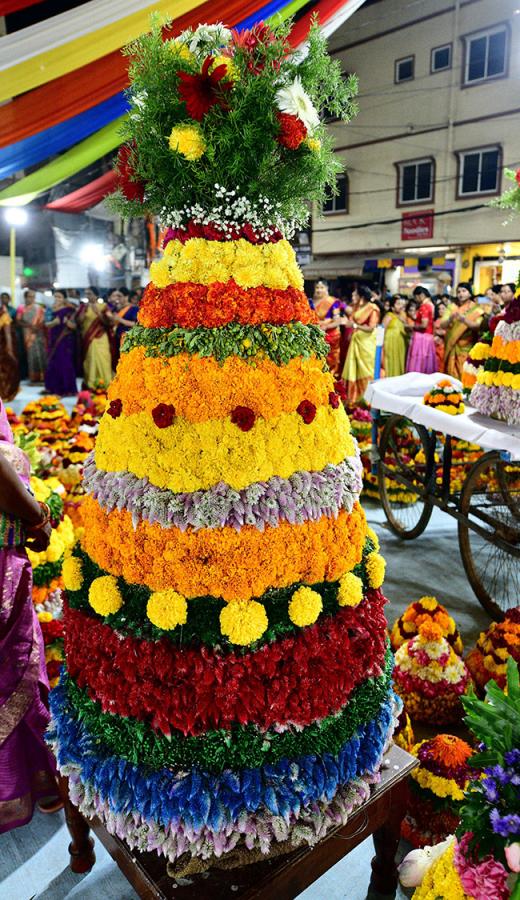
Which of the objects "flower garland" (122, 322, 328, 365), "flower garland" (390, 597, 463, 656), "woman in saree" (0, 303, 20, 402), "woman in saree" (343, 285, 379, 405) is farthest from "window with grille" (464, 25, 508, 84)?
"flower garland" (122, 322, 328, 365)

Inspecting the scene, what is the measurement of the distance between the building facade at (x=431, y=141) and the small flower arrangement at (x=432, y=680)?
46.0 ft

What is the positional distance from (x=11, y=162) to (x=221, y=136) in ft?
15.8

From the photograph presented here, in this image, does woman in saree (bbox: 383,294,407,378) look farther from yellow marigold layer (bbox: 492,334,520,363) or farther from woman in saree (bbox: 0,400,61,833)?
woman in saree (bbox: 0,400,61,833)

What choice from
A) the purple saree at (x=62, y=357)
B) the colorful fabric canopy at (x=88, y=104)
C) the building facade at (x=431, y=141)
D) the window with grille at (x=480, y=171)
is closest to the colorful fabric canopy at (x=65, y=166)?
the colorful fabric canopy at (x=88, y=104)

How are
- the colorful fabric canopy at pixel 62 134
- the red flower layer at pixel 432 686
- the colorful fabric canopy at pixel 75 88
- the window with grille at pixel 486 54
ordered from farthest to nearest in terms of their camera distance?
1. the window with grille at pixel 486 54
2. the colorful fabric canopy at pixel 62 134
3. the colorful fabric canopy at pixel 75 88
4. the red flower layer at pixel 432 686

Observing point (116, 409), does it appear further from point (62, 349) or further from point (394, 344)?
point (62, 349)

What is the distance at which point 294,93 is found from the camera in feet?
4.76

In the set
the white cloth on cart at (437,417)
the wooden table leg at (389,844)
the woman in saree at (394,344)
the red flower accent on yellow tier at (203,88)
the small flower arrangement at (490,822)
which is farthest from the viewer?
the woman in saree at (394,344)

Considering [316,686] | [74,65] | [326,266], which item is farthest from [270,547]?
[326,266]

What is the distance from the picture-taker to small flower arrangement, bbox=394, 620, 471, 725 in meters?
2.59

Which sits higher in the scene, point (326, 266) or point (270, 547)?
point (326, 266)

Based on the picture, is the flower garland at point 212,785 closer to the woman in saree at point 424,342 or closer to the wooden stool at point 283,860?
the wooden stool at point 283,860

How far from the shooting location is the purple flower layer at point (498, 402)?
335 cm

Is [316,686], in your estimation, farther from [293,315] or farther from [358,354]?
[358,354]
